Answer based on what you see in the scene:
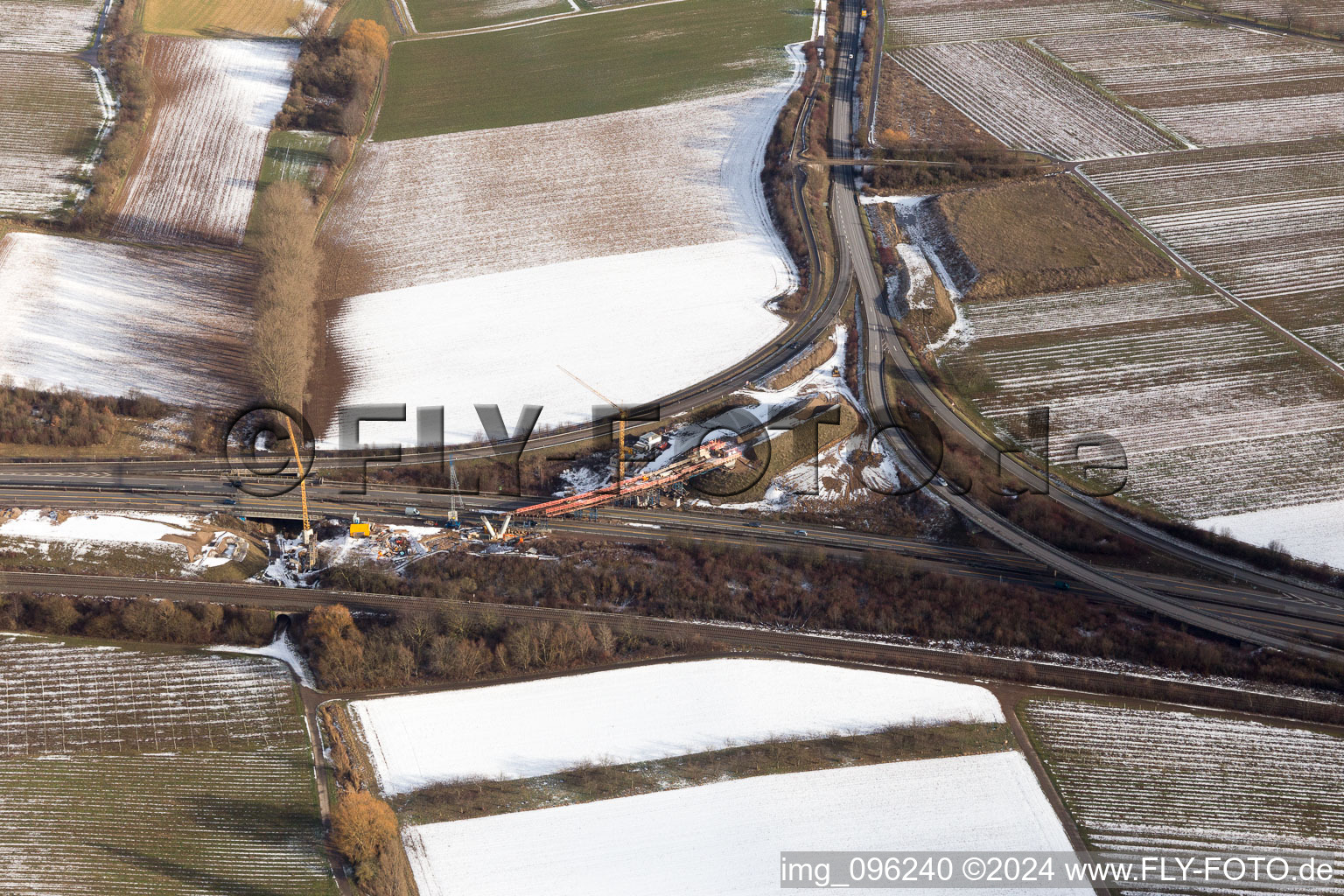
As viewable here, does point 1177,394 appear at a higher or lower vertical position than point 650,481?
higher

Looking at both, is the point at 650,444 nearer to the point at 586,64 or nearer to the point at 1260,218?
the point at 1260,218

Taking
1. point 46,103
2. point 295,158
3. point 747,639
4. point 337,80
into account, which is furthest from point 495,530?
point 46,103

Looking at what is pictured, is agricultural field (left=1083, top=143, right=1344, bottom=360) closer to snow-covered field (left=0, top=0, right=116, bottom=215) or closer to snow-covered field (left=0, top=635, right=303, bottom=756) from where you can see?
snow-covered field (left=0, top=635, right=303, bottom=756)

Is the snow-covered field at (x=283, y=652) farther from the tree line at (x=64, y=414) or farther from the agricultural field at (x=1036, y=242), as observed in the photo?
the agricultural field at (x=1036, y=242)

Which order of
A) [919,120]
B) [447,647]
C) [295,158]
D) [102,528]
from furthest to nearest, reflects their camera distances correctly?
[919,120], [295,158], [102,528], [447,647]

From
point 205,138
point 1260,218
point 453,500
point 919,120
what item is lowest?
point 453,500

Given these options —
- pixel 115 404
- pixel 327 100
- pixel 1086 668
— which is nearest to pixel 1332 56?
pixel 1086 668

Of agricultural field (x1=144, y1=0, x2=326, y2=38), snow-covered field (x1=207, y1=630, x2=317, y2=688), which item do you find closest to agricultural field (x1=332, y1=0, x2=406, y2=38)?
agricultural field (x1=144, y1=0, x2=326, y2=38)
